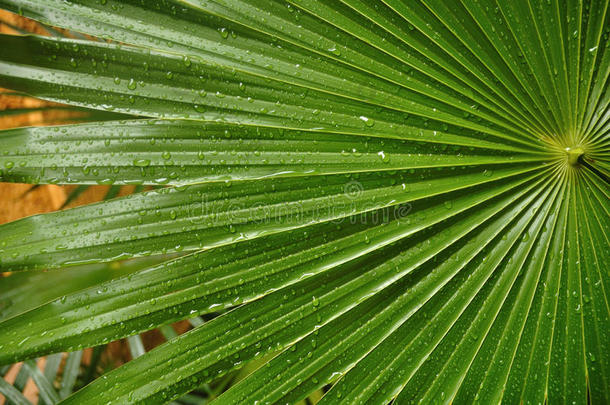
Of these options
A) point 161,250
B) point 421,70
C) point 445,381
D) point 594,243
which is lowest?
point 445,381

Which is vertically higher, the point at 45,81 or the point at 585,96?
the point at 45,81

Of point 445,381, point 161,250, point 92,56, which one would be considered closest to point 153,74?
point 92,56

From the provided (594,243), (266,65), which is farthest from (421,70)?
(594,243)

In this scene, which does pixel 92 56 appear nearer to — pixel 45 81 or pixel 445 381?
pixel 45 81

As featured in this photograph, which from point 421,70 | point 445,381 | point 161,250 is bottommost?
point 445,381

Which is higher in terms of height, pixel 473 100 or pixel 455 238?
pixel 473 100

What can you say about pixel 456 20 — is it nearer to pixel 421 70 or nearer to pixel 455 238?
pixel 421 70
